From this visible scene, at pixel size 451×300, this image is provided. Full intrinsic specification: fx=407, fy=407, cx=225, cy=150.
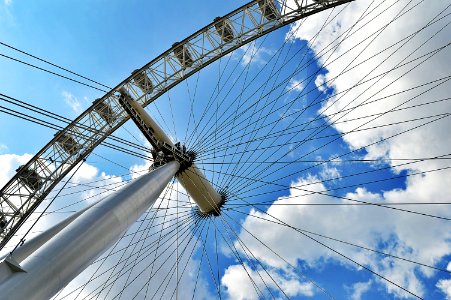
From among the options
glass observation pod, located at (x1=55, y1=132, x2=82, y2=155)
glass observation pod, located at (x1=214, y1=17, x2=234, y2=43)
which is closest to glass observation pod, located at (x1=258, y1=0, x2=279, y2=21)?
glass observation pod, located at (x1=214, y1=17, x2=234, y2=43)

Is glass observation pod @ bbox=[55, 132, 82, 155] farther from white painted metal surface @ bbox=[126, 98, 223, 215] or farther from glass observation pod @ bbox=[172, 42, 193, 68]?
glass observation pod @ bbox=[172, 42, 193, 68]

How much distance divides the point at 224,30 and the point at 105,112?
8.27m

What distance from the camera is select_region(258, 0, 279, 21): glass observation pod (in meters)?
20.5

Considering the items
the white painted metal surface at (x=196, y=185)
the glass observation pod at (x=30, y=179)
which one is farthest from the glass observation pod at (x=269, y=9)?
the glass observation pod at (x=30, y=179)

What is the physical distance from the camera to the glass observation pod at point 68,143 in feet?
79.2

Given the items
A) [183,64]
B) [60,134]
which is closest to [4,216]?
[60,134]

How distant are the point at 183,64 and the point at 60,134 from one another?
337 inches

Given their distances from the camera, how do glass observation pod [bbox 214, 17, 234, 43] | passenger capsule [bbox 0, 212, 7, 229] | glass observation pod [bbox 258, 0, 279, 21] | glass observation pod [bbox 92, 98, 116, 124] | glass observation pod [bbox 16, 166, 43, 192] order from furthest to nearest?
glass observation pod [bbox 16, 166, 43, 192] < passenger capsule [bbox 0, 212, 7, 229] < glass observation pod [bbox 92, 98, 116, 124] < glass observation pod [bbox 214, 17, 234, 43] < glass observation pod [bbox 258, 0, 279, 21]

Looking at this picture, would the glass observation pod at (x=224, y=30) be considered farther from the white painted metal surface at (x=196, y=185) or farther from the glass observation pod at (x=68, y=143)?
the glass observation pod at (x=68, y=143)

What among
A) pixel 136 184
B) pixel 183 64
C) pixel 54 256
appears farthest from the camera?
pixel 183 64

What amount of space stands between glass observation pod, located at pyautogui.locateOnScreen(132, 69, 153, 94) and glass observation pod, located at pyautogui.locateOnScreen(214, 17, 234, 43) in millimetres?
4838

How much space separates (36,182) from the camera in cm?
2441

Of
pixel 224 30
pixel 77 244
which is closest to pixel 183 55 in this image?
pixel 224 30

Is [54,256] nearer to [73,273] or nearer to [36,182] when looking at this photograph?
[73,273]
